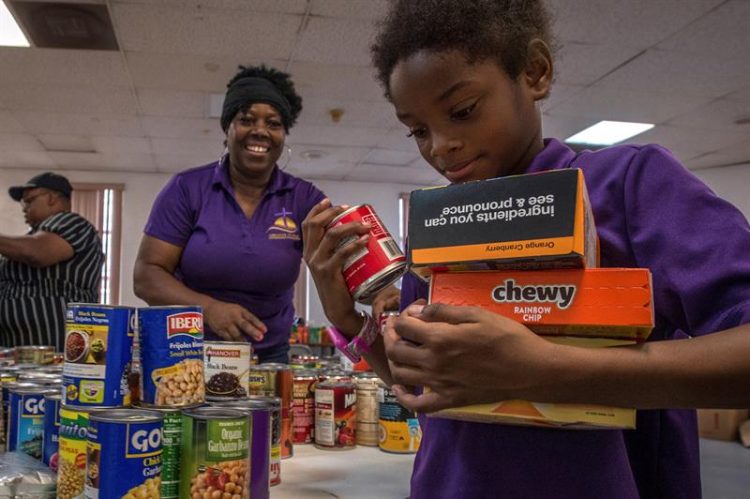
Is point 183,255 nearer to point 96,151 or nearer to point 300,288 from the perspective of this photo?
point 96,151

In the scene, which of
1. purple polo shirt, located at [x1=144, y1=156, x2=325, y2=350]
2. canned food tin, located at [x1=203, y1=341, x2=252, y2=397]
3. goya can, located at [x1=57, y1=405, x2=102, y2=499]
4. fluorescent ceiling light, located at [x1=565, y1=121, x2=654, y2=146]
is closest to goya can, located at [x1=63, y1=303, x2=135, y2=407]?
goya can, located at [x1=57, y1=405, x2=102, y2=499]

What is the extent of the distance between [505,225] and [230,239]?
50.2 inches

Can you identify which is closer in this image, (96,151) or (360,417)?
(360,417)

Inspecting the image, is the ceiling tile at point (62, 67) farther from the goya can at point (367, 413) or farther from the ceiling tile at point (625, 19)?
the goya can at point (367, 413)

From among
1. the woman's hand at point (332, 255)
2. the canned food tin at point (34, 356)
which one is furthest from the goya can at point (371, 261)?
the canned food tin at point (34, 356)

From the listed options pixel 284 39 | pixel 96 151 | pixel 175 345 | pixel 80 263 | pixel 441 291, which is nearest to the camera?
pixel 441 291

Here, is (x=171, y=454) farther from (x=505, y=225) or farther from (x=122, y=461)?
(x=505, y=225)

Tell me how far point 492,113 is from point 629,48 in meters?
3.55

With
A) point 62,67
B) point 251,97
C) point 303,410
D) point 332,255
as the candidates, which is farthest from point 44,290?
point 62,67

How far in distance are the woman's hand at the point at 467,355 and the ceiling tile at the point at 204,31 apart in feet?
10.5

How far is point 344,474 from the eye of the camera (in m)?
1.22

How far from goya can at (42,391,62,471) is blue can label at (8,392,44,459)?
0.04 m

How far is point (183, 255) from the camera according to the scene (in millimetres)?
1742

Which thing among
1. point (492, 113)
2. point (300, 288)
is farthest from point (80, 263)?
point (300, 288)
